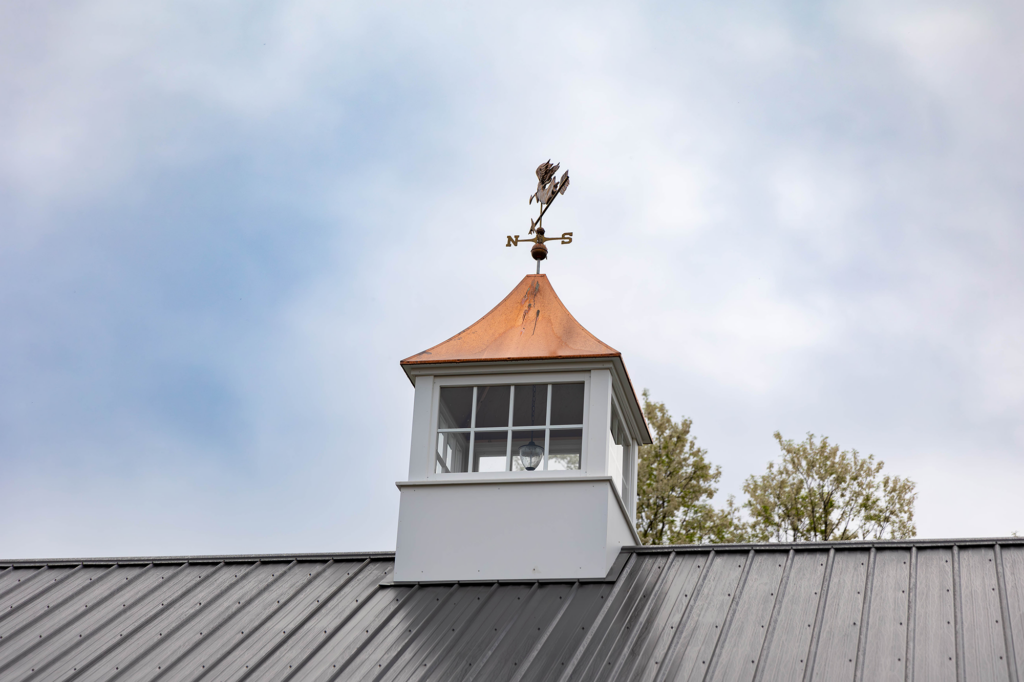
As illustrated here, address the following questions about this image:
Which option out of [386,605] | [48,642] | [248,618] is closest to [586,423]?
[386,605]

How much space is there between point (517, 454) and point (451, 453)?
770 millimetres

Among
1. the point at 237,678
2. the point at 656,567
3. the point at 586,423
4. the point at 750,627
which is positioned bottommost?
the point at 237,678

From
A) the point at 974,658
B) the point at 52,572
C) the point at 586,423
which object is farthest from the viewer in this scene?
the point at 52,572

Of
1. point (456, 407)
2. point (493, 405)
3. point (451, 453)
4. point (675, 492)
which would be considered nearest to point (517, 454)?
point (493, 405)

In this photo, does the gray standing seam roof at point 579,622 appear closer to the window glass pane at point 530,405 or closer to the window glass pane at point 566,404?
the window glass pane at point 566,404

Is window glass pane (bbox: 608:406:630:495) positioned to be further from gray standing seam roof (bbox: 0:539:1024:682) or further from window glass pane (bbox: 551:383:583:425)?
gray standing seam roof (bbox: 0:539:1024:682)

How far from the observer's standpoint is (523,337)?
11711mm

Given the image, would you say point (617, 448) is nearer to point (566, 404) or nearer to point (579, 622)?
point (566, 404)

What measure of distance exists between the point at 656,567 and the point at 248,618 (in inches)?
160

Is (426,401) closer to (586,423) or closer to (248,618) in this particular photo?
(586,423)

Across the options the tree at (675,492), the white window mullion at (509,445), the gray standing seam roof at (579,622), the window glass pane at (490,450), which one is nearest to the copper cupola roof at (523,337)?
the white window mullion at (509,445)

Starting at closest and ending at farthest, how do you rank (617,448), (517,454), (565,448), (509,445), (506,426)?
1. (509,445)
2. (517,454)
3. (565,448)
4. (506,426)
5. (617,448)

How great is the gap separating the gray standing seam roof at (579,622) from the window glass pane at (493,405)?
76.5 inches

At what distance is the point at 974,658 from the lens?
7.86m
